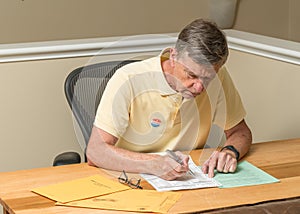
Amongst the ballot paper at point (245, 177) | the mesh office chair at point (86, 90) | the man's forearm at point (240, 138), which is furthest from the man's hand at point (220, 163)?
the mesh office chair at point (86, 90)

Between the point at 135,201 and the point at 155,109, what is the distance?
0.53 meters

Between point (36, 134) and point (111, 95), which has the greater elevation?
point (111, 95)

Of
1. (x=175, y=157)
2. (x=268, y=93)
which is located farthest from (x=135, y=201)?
(x=268, y=93)

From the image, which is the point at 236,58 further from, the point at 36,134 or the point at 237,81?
the point at 36,134

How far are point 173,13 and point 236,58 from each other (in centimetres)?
146

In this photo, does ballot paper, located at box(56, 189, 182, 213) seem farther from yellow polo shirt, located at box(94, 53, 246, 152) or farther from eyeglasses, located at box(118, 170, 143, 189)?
yellow polo shirt, located at box(94, 53, 246, 152)

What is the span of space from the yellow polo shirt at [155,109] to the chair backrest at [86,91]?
32cm

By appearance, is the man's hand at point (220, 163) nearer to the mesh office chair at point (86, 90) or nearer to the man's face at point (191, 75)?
the man's face at point (191, 75)

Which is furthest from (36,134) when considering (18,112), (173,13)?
(173,13)

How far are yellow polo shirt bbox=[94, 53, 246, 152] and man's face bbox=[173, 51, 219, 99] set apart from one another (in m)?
0.09

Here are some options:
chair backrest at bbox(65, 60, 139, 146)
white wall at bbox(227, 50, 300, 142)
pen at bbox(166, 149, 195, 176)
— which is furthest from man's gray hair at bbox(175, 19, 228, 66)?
white wall at bbox(227, 50, 300, 142)

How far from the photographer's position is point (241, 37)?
3.54m

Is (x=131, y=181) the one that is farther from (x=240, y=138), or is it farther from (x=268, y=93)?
(x=268, y=93)

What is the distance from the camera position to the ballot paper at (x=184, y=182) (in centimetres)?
218
